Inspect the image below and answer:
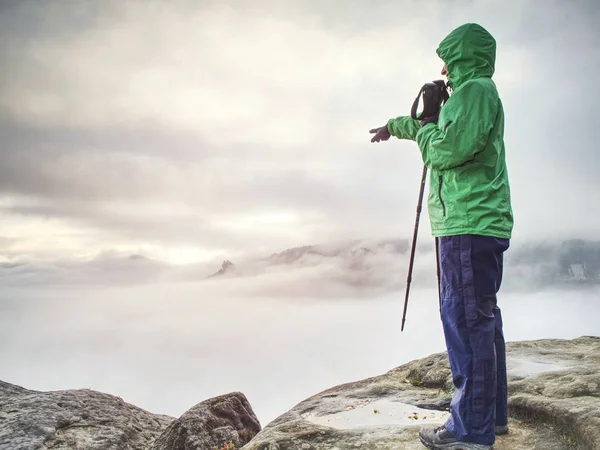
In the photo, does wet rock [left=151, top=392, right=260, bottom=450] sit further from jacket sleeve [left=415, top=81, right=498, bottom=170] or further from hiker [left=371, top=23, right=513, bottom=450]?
jacket sleeve [left=415, top=81, right=498, bottom=170]

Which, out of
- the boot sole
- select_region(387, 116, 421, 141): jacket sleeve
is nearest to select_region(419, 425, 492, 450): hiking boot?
the boot sole

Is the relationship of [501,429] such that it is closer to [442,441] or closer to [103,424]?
[442,441]

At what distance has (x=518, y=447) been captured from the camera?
16.5 feet

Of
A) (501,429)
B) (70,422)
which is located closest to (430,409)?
(501,429)

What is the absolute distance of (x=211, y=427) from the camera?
855cm

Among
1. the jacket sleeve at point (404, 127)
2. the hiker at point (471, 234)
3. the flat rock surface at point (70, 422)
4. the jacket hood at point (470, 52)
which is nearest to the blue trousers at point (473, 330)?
the hiker at point (471, 234)

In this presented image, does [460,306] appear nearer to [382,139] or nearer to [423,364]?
[382,139]

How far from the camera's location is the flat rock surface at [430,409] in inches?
203

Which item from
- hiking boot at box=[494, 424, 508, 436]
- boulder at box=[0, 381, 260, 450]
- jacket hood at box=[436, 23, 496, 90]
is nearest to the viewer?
jacket hood at box=[436, 23, 496, 90]

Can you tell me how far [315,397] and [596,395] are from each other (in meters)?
3.86

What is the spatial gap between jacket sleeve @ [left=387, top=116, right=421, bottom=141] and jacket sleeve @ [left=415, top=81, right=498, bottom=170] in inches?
36.4

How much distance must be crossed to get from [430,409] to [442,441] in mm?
1827

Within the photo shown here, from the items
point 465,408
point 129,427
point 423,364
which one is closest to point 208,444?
point 129,427

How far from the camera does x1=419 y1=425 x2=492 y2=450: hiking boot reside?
4.61m
